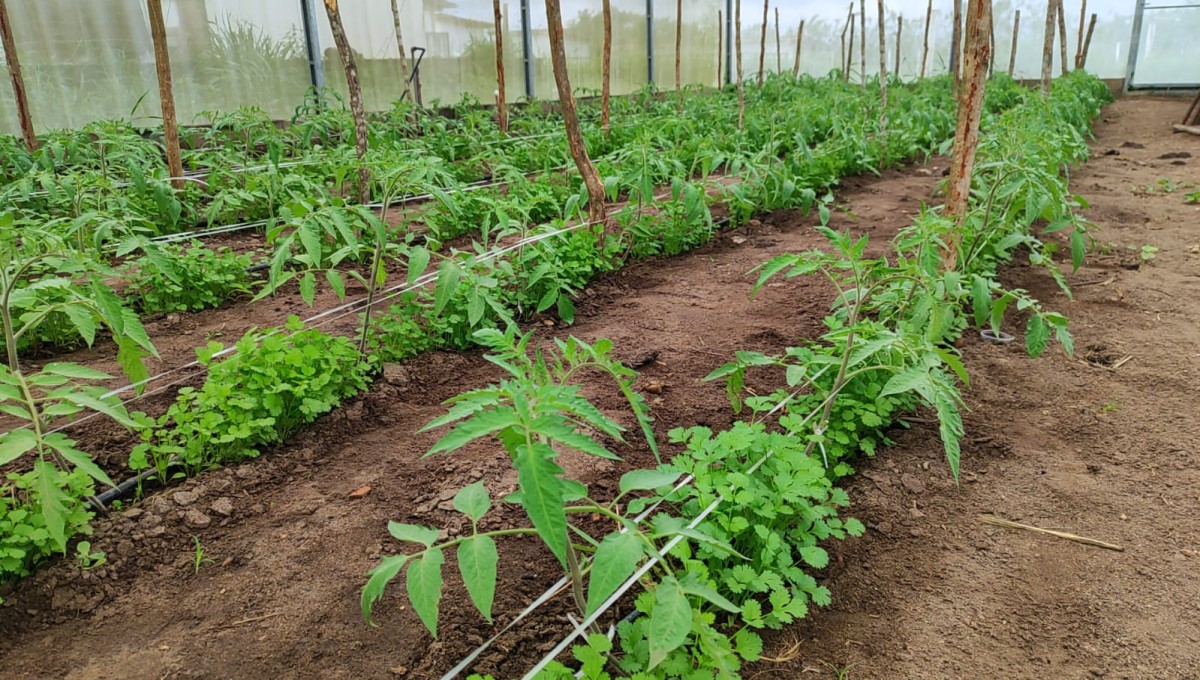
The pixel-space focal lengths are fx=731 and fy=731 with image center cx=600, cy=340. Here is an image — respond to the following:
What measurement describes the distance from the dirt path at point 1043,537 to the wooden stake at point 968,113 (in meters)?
0.51

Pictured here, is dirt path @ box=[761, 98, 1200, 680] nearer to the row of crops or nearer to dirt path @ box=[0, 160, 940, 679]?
the row of crops

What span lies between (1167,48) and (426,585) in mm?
18859

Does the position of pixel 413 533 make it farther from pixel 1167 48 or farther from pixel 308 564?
pixel 1167 48

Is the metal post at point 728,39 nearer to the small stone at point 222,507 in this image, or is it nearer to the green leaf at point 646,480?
the small stone at point 222,507

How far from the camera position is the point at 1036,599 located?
1820 mm

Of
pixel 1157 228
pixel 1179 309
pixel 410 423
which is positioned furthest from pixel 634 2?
pixel 410 423

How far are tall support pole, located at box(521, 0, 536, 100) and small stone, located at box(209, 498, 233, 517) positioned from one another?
371 inches

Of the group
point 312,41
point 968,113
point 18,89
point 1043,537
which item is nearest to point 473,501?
point 1043,537

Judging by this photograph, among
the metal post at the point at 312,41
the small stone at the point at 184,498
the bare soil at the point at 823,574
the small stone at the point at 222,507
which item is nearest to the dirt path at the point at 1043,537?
the bare soil at the point at 823,574

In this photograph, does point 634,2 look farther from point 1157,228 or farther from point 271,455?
point 271,455

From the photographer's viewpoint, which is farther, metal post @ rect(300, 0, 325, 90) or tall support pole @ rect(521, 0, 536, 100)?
tall support pole @ rect(521, 0, 536, 100)

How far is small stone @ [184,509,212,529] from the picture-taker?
2.04 meters

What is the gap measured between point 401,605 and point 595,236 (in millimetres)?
2554

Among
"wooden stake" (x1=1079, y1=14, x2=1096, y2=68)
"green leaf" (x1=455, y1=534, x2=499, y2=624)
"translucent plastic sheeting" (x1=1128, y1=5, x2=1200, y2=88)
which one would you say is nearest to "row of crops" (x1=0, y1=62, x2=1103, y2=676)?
"green leaf" (x1=455, y1=534, x2=499, y2=624)
